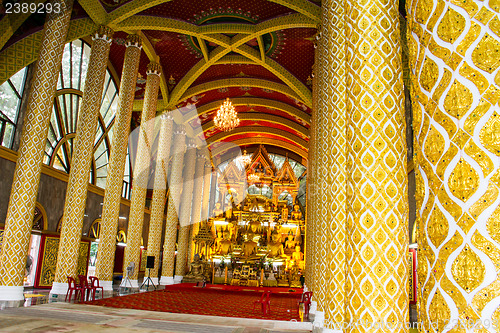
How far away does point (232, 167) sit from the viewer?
24531 millimetres

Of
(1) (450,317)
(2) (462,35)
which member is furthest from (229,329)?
(2) (462,35)

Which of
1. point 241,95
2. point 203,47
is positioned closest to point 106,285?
point 203,47

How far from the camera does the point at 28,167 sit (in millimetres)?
7484

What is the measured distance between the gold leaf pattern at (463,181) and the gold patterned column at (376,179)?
4.80ft

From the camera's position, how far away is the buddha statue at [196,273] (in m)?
18.1

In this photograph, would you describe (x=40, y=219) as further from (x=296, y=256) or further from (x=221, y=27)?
(x=296, y=256)

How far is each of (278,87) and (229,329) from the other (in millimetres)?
12741

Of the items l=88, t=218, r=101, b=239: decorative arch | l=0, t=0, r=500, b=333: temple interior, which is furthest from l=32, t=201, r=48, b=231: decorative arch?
l=88, t=218, r=101, b=239: decorative arch

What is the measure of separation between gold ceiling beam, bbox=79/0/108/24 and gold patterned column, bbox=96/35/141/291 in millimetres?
1298

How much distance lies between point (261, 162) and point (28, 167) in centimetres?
1712

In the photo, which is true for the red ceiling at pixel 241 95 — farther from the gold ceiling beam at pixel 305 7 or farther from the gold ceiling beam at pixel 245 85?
the gold ceiling beam at pixel 305 7

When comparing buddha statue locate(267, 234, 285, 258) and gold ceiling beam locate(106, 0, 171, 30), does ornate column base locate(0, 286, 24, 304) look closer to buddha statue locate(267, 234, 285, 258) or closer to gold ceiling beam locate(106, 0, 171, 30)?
gold ceiling beam locate(106, 0, 171, 30)

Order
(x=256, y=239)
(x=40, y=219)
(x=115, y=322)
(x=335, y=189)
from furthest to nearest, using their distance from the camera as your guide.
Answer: (x=256, y=239)
(x=40, y=219)
(x=115, y=322)
(x=335, y=189)

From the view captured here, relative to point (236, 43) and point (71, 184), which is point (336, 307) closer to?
point (71, 184)
